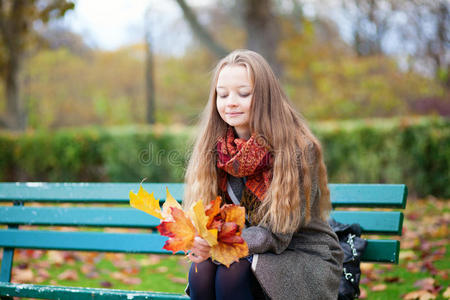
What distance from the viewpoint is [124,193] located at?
2.62 m

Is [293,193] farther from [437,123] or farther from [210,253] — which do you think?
[437,123]

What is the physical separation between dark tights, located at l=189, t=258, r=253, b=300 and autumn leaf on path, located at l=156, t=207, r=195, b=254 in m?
0.29

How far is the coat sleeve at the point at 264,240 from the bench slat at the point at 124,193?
0.62m

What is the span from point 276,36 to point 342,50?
7.19 feet

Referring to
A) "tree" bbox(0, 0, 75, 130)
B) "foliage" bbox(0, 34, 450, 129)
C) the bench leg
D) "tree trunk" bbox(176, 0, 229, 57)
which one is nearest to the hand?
the bench leg

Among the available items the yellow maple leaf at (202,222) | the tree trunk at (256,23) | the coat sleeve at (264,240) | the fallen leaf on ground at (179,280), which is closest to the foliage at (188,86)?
the tree trunk at (256,23)

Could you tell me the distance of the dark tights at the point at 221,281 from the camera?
1.78 meters

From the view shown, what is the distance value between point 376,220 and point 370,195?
0.13 metres

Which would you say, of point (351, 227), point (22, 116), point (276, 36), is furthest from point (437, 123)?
point (22, 116)

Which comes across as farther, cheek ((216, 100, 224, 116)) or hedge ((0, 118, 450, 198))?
hedge ((0, 118, 450, 198))

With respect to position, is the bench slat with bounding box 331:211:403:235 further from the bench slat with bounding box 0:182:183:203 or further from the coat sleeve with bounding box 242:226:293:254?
the bench slat with bounding box 0:182:183:203

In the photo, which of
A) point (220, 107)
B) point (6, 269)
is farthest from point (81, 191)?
point (220, 107)

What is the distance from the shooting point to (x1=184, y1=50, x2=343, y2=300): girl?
1829 mm

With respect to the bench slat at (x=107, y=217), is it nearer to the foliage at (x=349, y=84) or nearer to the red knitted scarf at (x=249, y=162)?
the red knitted scarf at (x=249, y=162)
